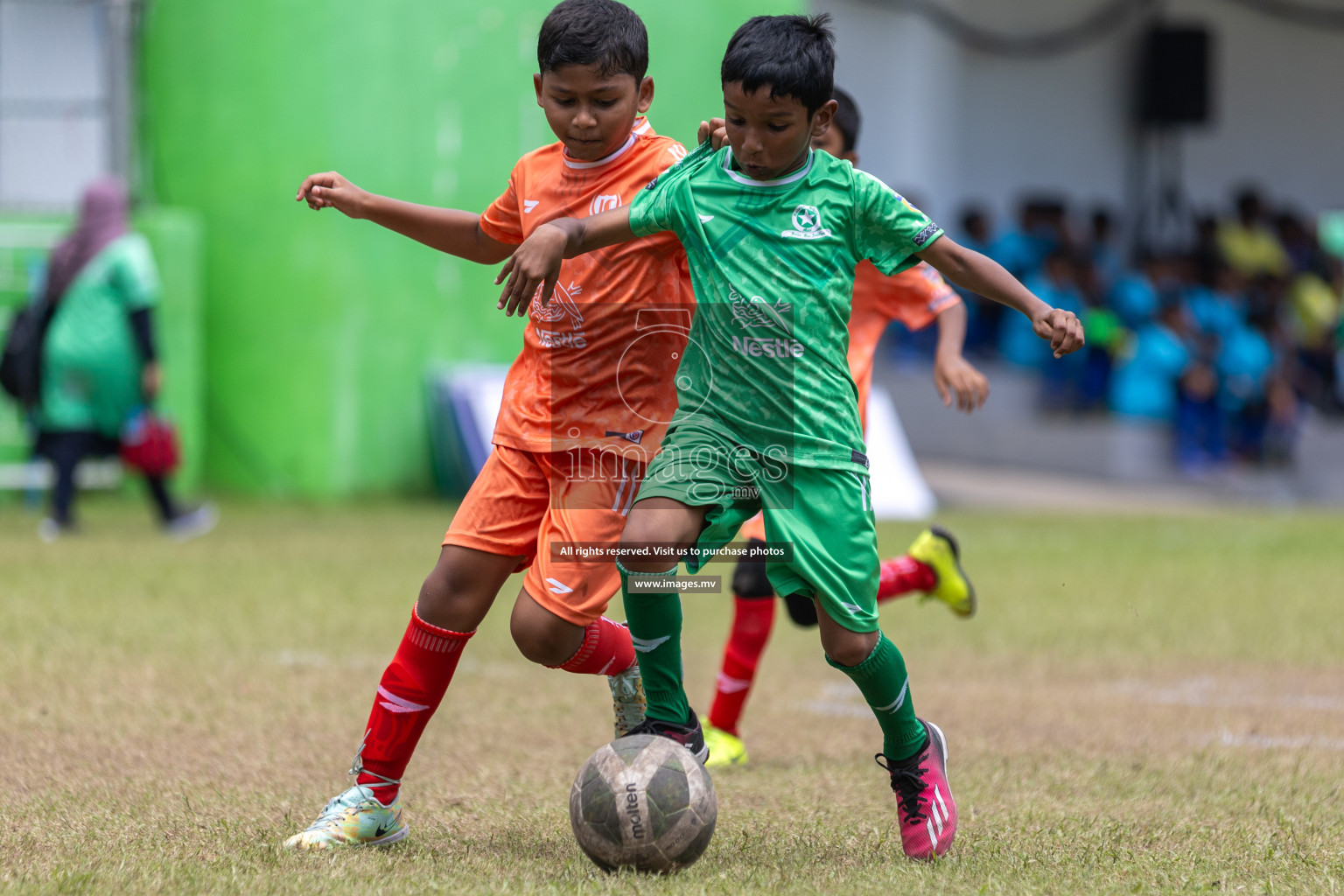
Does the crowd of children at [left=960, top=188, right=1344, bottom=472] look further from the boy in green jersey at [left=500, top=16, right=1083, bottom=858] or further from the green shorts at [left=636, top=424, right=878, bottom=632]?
the green shorts at [left=636, top=424, right=878, bottom=632]

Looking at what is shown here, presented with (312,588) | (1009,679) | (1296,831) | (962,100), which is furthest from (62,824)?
(962,100)

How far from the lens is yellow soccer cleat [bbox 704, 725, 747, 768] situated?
529 centimetres

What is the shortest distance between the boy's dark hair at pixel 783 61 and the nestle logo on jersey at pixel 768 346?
1.72 ft

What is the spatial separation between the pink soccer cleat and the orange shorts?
837 mm

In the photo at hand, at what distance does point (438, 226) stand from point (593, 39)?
651 mm

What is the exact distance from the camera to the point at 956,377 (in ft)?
15.6

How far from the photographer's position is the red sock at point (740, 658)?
547cm

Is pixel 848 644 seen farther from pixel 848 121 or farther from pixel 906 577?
pixel 848 121

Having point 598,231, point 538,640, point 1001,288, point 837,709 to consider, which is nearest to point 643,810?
point 538,640

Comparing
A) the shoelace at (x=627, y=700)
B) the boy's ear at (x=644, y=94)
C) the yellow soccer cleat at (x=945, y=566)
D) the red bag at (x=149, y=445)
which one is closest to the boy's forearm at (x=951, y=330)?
the yellow soccer cleat at (x=945, y=566)

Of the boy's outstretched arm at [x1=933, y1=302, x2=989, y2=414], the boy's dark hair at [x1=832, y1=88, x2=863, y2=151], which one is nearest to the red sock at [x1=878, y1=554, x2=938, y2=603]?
the boy's outstretched arm at [x1=933, y1=302, x2=989, y2=414]

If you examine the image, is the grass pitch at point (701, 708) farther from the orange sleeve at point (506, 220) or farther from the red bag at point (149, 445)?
the orange sleeve at point (506, 220)

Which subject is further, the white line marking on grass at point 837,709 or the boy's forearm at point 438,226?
the white line marking on grass at point 837,709

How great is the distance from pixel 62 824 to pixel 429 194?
9773 mm
